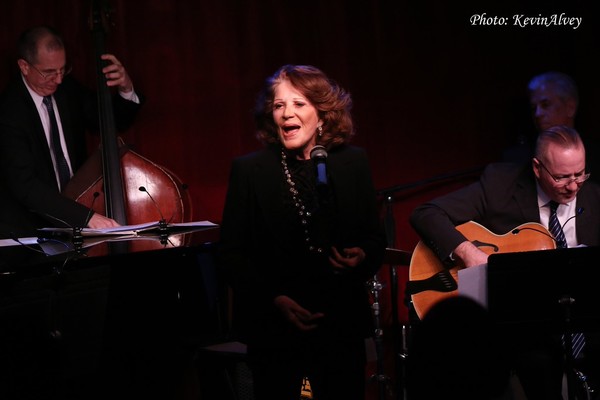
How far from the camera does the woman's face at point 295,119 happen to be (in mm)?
2660

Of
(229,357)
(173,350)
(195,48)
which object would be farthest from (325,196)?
(195,48)

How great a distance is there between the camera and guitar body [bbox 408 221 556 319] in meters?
3.69

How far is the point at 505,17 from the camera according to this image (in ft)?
17.7

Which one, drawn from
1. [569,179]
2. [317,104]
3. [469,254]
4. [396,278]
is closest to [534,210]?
[569,179]

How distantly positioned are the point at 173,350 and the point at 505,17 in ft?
11.5

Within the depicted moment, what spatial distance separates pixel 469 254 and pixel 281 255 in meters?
1.44

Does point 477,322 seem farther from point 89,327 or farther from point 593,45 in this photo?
point 593,45

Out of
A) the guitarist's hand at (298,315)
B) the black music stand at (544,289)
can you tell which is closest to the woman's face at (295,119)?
the guitarist's hand at (298,315)

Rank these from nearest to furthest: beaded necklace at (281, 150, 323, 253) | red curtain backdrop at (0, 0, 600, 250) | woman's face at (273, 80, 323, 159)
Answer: beaded necklace at (281, 150, 323, 253) < woman's face at (273, 80, 323, 159) < red curtain backdrop at (0, 0, 600, 250)

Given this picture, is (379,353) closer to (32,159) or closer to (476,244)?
(476,244)

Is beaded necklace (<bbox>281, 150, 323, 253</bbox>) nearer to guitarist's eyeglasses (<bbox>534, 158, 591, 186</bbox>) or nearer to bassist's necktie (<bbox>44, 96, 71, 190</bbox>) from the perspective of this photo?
guitarist's eyeglasses (<bbox>534, 158, 591, 186</bbox>)

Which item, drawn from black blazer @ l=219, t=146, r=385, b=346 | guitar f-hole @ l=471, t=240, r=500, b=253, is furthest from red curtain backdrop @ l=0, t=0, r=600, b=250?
black blazer @ l=219, t=146, r=385, b=346

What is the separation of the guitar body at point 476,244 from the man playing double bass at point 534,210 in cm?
6

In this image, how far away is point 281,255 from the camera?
2.52m
